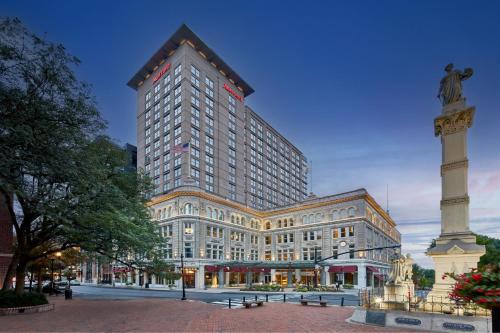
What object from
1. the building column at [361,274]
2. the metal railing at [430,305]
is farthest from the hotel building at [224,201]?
the metal railing at [430,305]

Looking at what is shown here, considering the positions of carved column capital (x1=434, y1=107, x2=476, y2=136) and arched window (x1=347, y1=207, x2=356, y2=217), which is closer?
carved column capital (x1=434, y1=107, x2=476, y2=136)

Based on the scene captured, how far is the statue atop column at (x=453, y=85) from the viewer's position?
1920cm

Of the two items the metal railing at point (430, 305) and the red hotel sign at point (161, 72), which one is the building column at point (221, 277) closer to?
the metal railing at point (430, 305)

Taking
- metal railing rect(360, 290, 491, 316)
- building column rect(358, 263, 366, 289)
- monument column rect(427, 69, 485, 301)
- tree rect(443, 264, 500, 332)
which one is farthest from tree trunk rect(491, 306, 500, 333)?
building column rect(358, 263, 366, 289)

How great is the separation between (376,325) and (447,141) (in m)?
10.2

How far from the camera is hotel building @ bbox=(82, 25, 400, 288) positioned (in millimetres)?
67500

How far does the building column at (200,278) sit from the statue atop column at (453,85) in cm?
5451

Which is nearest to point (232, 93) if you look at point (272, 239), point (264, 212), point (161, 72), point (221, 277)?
point (161, 72)

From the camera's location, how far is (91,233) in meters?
23.4

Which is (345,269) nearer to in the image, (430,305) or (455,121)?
(430,305)

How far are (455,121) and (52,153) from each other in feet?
66.0

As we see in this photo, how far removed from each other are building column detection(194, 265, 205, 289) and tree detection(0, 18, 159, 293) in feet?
139

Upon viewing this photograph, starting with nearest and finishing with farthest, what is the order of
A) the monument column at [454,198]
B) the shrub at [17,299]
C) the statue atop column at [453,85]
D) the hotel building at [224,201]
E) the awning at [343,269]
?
the monument column at [454,198]
the statue atop column at [453,85]
the shrub at [17,299]
the awning at [343,269]
the hotel building at [224,201]

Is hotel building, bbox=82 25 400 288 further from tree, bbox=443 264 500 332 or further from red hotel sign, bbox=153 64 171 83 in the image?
tree, bbox=443 264 500 332
